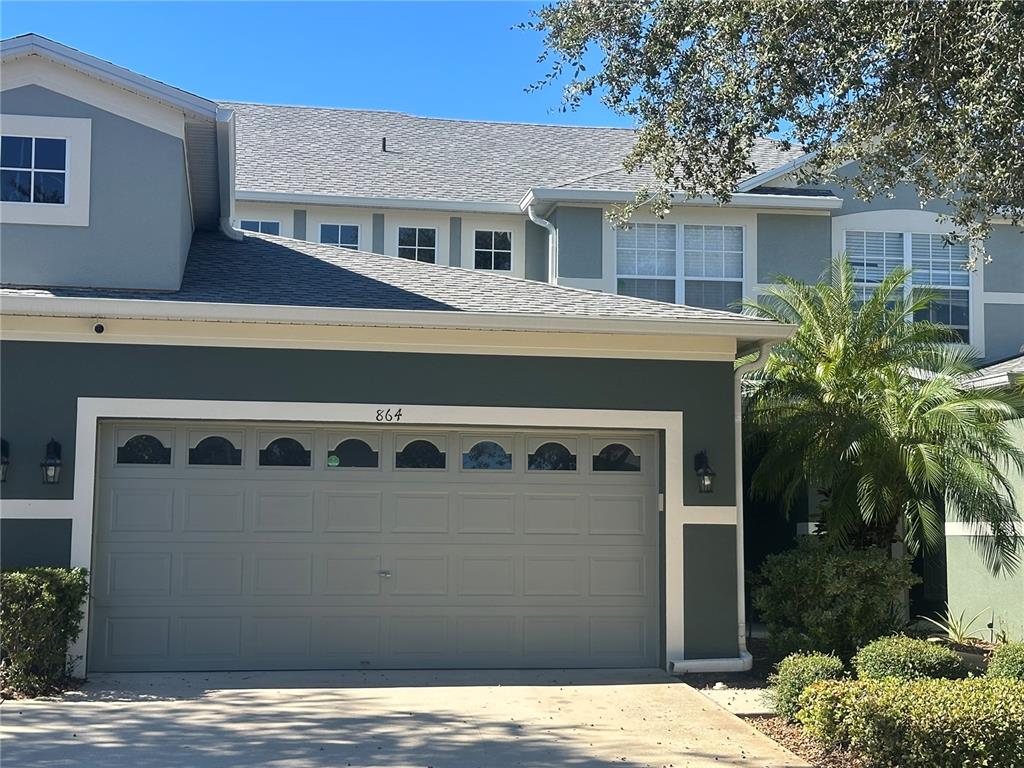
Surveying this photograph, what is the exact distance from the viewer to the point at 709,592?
12.2 m

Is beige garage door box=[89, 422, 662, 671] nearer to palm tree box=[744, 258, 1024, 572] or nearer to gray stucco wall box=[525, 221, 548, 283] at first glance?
palm tree box=[744, 258, 1024, 572]

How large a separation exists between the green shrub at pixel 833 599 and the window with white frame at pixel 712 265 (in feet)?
24.0

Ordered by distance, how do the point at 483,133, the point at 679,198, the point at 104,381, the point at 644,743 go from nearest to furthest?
the point at 644,743
the point at 104,381
the point at 679,198
the point at 483,133

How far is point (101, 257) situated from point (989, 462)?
9.78 m

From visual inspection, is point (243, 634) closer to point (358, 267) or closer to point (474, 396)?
point (474, 396)

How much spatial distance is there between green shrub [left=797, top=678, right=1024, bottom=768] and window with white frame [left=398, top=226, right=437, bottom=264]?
12956 millimetres

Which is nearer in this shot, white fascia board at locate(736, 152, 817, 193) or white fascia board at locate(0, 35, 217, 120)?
white fascia board at locate(0, 35, 217, 120)

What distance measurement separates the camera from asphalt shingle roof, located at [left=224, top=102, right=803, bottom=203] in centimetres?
1997

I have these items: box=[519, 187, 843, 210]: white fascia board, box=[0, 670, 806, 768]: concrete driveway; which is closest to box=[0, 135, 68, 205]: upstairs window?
box=[0, 670, 806, 768]: concrete driveway

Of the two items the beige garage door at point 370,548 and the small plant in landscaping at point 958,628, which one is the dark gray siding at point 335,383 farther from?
the small plant in landscaping at point 958,628

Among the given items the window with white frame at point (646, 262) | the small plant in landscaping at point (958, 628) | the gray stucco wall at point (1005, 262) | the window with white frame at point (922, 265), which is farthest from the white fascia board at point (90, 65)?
the gray stucco wall at point (1005, 262)

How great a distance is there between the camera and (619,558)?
484 inches

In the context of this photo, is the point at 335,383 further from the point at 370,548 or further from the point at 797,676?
the point at 797,676

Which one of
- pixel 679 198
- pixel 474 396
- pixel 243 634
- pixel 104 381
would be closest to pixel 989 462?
pixel 474 396
